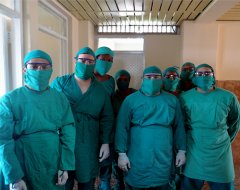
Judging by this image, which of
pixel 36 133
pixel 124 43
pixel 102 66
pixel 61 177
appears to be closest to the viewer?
pixel 36 133

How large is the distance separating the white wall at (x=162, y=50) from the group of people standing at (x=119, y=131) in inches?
121

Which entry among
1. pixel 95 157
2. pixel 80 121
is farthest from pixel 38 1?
pixel 95 157

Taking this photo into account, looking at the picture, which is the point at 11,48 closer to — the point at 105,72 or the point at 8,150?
the point at 105,72

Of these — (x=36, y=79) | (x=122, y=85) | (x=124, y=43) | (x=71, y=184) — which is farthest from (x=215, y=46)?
(x=36, y=79)

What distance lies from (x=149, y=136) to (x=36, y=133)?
0.77m

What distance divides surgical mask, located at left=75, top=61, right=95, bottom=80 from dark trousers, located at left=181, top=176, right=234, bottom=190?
1146 millimetres

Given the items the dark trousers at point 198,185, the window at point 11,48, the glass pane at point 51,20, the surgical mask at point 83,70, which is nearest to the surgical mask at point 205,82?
the dark trousers at point 198,185

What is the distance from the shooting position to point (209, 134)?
1839mm

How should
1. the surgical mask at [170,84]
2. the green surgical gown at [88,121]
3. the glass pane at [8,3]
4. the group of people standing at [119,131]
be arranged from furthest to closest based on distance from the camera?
the surgical mask at [170,84]
the glass pane at [8,3]
the green surgical gown at [88,121]
the group of people standing at [119,131]

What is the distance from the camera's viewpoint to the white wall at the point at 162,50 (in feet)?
16.3

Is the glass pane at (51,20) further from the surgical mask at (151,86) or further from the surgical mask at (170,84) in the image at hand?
the surgical mask at (151,86)

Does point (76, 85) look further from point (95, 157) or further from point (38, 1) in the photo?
point (38, 1)

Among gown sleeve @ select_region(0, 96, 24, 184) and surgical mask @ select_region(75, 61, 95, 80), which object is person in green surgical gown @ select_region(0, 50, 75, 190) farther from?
surgical mask @ select_region(75, 61, 95, 80)

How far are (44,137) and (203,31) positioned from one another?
152 inches
